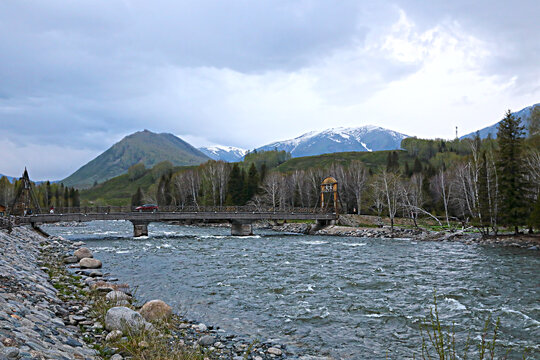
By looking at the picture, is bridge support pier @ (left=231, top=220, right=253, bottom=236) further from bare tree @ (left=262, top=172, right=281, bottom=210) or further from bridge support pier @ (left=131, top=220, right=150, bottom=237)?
bare tree @ (left=262, top=172, right=281, bottom=210)

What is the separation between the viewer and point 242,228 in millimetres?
56875

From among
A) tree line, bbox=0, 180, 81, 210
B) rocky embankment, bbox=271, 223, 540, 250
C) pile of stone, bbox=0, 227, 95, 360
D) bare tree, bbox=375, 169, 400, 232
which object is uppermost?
tree line, bbox=0, 180, 81, 210

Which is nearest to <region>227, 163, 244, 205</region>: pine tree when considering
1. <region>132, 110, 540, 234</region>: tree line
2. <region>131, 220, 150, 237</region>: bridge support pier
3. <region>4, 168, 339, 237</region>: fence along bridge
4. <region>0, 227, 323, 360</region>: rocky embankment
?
<region>132, 110, 540, 234</region>: tree line

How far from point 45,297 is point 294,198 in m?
87.8

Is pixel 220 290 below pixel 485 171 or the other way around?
below

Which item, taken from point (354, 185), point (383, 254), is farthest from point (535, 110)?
point (383, 254)

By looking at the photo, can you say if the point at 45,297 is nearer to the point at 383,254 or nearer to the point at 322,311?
the point at 322,311

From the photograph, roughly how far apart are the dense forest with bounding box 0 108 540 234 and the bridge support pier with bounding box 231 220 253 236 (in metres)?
22.4

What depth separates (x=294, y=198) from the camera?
97.9 m

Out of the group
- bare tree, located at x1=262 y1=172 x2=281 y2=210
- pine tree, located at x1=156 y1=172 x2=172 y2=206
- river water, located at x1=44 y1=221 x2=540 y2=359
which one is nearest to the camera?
river water, located at x1=44 y1=221 x2=540 y2=359

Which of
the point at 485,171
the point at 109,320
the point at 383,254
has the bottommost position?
the point at 383,254

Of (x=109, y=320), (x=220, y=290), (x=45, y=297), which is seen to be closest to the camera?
(x=109, y=320)

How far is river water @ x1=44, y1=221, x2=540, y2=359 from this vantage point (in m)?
10.9

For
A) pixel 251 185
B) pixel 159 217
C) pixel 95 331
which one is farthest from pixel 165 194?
pixel 95 331
